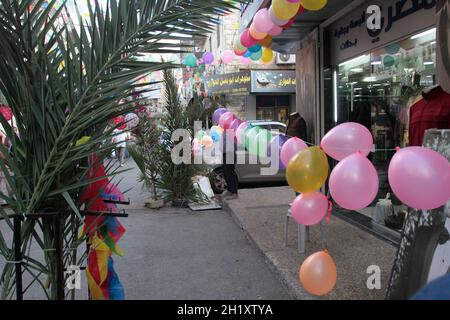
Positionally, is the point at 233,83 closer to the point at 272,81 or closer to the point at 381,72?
the point at 272,81

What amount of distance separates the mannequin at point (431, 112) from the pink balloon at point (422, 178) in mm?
→ 2196

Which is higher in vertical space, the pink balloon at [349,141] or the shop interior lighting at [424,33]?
the shop interior lighting at [424,33]

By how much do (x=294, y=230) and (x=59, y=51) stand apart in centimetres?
462

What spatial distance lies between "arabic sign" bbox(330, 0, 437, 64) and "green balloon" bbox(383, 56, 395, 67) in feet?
0.73

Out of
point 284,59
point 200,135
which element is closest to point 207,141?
point 200,135

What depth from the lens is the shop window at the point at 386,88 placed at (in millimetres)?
5230

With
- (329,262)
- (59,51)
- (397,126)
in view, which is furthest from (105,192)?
(397,126)

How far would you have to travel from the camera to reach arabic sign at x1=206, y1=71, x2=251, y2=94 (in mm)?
18266

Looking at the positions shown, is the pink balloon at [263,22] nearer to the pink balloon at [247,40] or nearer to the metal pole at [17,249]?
the pink balloon at [247,40]

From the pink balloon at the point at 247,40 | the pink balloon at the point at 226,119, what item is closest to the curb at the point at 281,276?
the pink balloon at the point at 226,119

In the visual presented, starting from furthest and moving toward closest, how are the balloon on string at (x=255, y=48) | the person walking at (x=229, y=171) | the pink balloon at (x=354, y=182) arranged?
the person walking at (x=229, y=171), the balloon on string at (x=255, y=48), the pink balloon at (x=354, y=182)

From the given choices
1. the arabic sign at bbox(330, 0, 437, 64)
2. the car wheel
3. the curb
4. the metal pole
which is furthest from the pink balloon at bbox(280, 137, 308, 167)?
the car wheel

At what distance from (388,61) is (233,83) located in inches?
505
